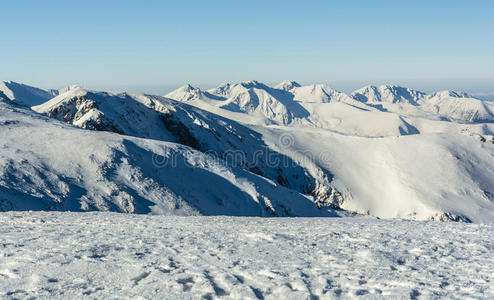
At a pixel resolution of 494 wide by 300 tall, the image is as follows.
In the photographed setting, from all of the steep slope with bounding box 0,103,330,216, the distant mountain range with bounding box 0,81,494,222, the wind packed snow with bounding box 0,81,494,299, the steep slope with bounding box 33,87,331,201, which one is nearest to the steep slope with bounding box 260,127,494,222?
the distant mountain range with bounding box 0,81,494,222

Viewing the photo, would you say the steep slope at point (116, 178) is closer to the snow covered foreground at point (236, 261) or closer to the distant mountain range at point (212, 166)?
the distant mountain range at point (212, 166)

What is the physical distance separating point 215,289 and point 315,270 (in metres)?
2.60

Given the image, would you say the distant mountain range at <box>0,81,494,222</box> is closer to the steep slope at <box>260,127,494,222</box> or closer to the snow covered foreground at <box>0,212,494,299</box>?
the steep slope at <box>260,127,494,222</box>

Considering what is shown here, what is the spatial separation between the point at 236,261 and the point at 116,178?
939 inches

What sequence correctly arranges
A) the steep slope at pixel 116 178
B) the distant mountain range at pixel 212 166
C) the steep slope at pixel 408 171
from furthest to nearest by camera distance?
the steep slope at pixel 408 171
the distant mountain range at pixel 212 166
the steep slope at pixel 116 178

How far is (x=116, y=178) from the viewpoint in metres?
30.0

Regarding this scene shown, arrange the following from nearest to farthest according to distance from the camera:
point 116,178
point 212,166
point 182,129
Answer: point 116,178 < point 212,166 < point 182,129

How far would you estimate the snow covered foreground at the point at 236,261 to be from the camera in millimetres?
7105

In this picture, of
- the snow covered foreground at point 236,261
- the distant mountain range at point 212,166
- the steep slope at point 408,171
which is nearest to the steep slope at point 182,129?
the distant mountain range at point 212,166

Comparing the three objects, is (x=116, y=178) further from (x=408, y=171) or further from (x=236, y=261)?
(x=408, y=171)

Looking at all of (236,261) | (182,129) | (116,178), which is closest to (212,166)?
(116,178)

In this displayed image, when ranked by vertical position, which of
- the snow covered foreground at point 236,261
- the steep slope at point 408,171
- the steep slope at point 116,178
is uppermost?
the snow covered foreground at point 236,261

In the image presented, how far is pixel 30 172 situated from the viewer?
86.0ft

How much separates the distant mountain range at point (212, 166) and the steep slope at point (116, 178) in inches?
4.3
